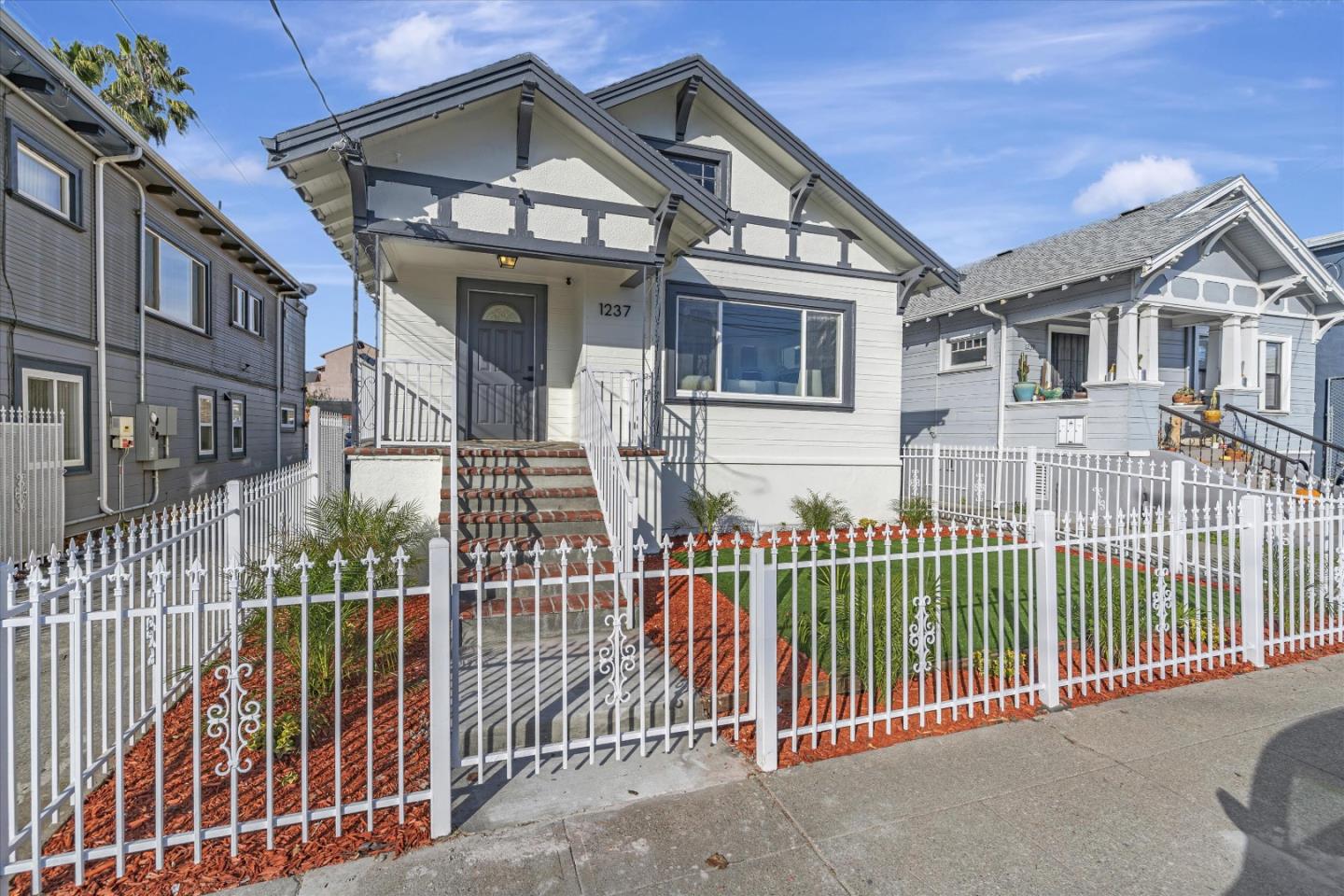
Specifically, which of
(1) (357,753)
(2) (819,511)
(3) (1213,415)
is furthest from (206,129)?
(3) (1213,415)

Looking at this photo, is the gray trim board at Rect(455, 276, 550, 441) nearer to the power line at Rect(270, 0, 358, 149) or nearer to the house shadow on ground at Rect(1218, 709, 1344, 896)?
the power line at Rect(270, 0, 358, 149)

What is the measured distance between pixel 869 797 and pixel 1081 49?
1013 centimetres

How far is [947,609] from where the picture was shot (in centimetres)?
611

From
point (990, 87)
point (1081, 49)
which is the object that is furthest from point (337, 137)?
point (990, 87)

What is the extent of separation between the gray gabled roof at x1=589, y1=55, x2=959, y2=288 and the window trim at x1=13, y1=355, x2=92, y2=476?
25.9ft

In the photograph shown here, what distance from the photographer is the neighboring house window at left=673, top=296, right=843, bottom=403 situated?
384 inches

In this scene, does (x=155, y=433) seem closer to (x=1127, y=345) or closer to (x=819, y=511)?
(x=819, y=511)

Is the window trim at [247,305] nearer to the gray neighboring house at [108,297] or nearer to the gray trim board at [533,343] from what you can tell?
the gray neighboring house at [108,297]

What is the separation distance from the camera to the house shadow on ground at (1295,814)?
2768 mm

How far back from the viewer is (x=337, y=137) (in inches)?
259

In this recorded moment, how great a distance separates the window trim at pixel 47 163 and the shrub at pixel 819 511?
1068 cm

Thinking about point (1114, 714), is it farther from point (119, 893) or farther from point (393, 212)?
point (393, 212)

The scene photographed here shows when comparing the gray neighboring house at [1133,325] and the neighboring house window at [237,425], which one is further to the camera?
the neighboring house window at [237,425]

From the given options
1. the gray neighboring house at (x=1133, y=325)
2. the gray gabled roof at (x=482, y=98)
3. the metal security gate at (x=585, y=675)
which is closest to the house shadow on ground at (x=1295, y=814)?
the metal security gate at (x=585, y=675)
